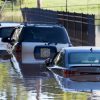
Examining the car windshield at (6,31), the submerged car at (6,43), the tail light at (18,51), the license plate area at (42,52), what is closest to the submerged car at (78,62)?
the license plate area at (42,52)

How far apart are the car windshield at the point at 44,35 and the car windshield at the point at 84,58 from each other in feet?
13.6

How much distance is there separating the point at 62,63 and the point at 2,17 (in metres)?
45.0

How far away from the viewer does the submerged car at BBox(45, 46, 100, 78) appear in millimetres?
14570

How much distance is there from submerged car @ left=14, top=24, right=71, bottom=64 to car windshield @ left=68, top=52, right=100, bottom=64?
3.53 meters

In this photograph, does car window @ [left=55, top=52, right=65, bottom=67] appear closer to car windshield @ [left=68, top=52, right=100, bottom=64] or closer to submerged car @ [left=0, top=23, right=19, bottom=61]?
car windshield @ [left=68, top=52, right=100, bottom=64]

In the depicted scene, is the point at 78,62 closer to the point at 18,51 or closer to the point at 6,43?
the point at 18,51

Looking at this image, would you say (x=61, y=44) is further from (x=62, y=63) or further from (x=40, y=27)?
(x=62, y=63)

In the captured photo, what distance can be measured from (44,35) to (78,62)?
470 centimetres

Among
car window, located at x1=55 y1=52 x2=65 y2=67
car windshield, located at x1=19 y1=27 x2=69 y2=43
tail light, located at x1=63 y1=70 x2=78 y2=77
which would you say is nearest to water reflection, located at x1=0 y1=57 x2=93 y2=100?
tail light, located at x1=63 y1=70 x2=78 y2=77

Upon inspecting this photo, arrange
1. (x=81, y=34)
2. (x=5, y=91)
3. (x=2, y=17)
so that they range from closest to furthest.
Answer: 1. (x=5, y=91)
2. (x=81, y=34)
3. (x=2, y=17)

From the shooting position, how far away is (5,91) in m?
13.0

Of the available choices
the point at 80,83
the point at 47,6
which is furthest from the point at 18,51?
the point at 47,6

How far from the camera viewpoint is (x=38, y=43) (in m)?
19.0

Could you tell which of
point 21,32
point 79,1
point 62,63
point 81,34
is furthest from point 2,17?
point 62,63
